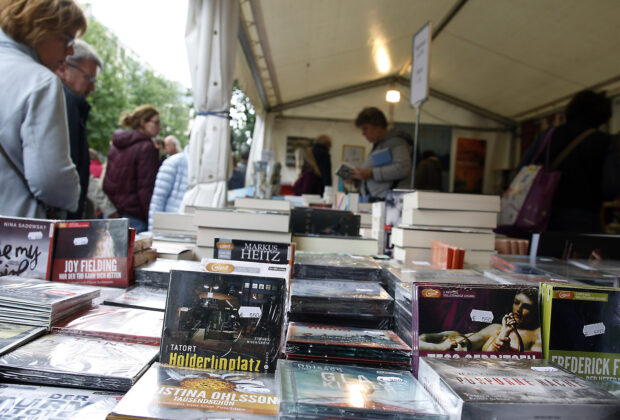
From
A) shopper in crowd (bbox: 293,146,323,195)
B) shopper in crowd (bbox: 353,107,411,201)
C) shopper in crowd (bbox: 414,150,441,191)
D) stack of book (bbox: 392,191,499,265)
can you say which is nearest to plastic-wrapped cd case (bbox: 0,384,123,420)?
stack of book (bbox: 392,191,499,265)

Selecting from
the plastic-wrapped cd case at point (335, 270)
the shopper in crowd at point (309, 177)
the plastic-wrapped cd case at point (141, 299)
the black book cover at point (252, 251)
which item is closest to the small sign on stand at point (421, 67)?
the plastic-wrapped cd case at point (335, 270)

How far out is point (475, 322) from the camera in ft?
2.68

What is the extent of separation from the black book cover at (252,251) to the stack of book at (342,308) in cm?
14

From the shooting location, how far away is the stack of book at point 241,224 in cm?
152

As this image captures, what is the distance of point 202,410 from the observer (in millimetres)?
617

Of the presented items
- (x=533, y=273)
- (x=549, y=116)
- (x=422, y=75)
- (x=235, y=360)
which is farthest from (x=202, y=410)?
(x=549, y=116)

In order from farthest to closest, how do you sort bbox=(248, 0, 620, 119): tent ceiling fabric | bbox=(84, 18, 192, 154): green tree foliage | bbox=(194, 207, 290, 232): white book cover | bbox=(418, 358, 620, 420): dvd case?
bbox=(84, 18, 192, 154): green tree foliage
bbox=(248, 0, 620, 119): tent ceiling fabric
bbox=(194, 207, 290, 232): white book cover
bbox=(418, 358, 620, 420): dvd case

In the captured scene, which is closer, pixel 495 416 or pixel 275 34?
pixel 495 416

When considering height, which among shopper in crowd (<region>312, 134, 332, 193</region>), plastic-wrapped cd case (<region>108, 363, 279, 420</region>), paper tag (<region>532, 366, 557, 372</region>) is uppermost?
shopper in crowd (<region>312, 134, 332, 193</region>)

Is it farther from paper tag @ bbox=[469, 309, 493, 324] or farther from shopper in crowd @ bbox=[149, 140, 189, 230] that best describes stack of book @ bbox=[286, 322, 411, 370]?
shopper in crowd @ bbox=[149, 140, 189, 230]

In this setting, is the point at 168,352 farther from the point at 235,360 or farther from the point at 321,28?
the point at 321,28

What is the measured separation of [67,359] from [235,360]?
312 mm

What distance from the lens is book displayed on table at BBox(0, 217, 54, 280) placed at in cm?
114

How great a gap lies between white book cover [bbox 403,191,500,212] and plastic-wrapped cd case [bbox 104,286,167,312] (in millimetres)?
987
